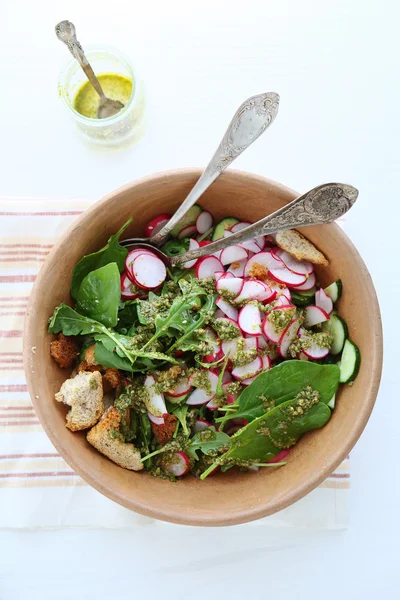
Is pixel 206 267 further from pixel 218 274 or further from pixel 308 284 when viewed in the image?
pixel 308 284

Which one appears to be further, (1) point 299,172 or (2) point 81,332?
(1) point 299,172

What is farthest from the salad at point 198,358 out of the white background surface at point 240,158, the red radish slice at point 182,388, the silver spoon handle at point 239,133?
the white background surface at point 240,158

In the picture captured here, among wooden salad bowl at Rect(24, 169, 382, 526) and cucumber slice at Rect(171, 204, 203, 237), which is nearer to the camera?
wooden salad bowl at Rect(24, 169, 382, 526)

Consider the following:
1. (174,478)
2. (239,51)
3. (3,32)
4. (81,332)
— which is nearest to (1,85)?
(3,32)

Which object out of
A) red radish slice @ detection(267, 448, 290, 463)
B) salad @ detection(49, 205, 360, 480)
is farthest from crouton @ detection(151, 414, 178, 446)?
red radish slice @ detection(267, 448, 290, 463)

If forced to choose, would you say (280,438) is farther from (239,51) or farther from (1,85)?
(1,85)

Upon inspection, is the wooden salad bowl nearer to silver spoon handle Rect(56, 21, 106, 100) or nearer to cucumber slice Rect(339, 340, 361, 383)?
cucumber slice Rect(339, 340, 361, 383)

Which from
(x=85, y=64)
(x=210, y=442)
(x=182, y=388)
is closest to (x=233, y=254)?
(x=182, y=388)
